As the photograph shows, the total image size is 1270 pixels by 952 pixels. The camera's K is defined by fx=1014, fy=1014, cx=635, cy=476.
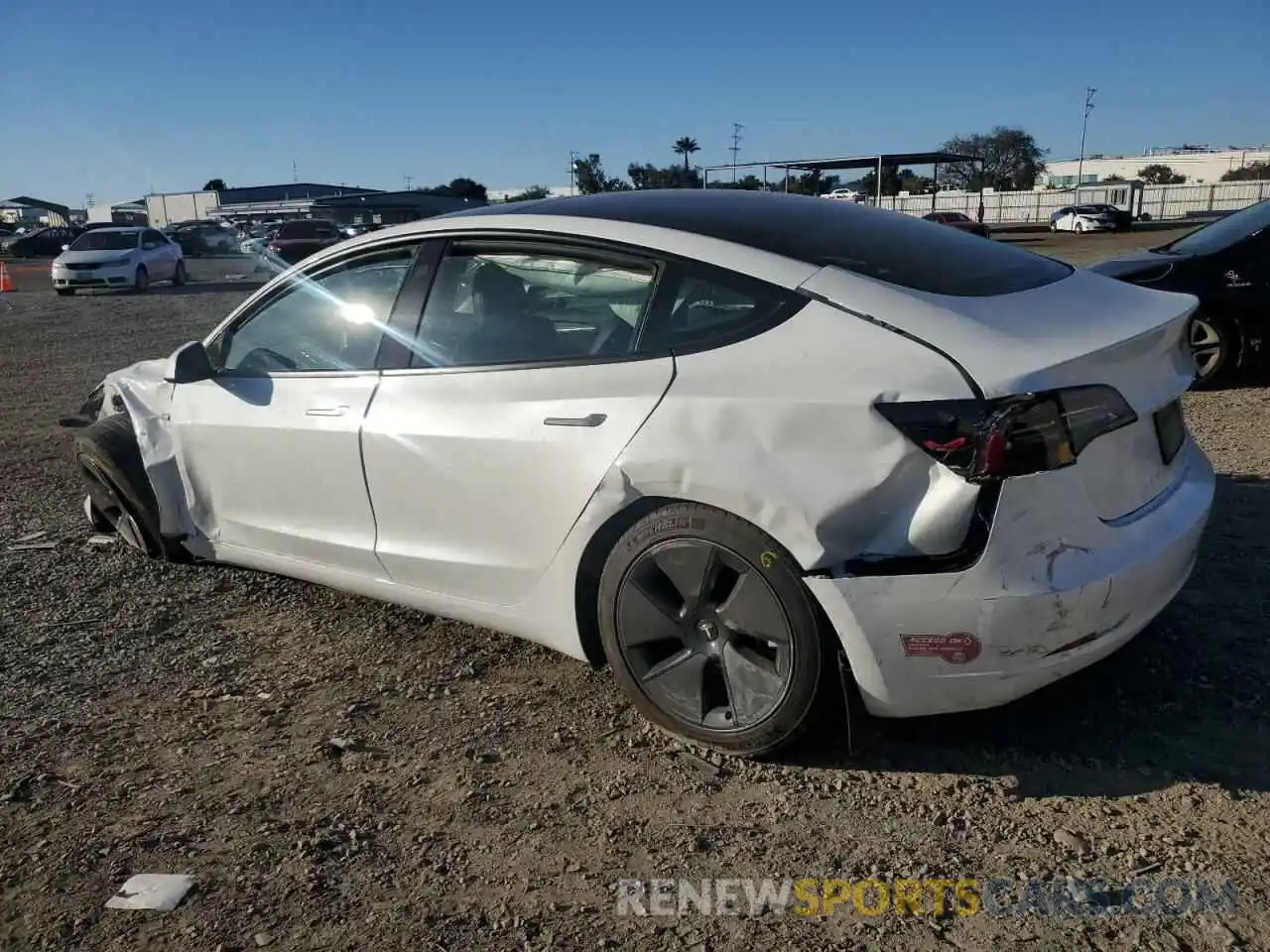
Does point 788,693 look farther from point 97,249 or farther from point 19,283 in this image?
point 19,283

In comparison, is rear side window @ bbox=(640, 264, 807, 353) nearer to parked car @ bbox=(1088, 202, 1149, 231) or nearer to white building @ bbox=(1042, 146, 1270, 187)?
parked car @ bbox=(1088, 202, 1149, 231)

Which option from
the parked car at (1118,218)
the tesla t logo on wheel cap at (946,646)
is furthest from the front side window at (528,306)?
the parked car at (1118,218)

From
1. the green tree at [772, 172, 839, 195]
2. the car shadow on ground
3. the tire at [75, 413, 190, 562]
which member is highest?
the green tree at [772, 172, 839, 195]

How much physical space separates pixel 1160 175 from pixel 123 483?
10185cm

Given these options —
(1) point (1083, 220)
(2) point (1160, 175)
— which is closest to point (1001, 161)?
(2) point (1160, 175)

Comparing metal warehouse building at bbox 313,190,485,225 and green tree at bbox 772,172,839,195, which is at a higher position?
green tree at bbox 772,172,839,195

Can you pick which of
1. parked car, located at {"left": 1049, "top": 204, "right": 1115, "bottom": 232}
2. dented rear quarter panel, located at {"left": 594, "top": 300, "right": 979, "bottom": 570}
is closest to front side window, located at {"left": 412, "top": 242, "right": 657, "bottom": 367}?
dented rear quarter panel, located at {"left": 594, "top": 300, "right": 979, "bottom": 570}

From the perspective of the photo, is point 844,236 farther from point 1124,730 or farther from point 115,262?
point 115,262

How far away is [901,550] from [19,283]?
30.9 metres

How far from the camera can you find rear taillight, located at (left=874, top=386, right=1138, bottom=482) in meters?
Result: 2.44

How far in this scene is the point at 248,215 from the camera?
54.0 m

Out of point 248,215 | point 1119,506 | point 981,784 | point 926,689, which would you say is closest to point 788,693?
point 926,689

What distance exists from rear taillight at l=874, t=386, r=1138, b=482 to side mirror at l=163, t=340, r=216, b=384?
9.27ft

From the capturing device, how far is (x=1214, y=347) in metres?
7.55
